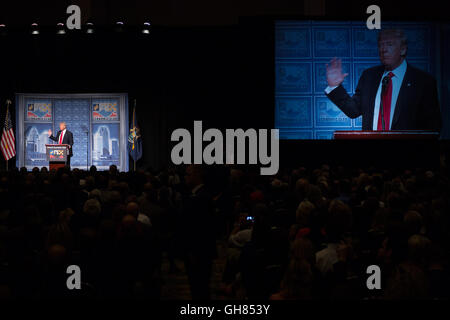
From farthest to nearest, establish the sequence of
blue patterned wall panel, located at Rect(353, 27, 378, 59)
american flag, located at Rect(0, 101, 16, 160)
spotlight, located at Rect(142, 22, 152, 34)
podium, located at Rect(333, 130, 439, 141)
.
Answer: spotlight, located at Rect(142, 22, 152, 34) < american flag, located at Rect(0, 101, 16, 160) < blue patterned wall panel, located at Rect(353, 27, 378, 59) < podium, located at Rect(333, 130, 439, 141)

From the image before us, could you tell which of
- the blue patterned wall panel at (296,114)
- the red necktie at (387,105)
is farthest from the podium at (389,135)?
the blue patterned wall panel at (296,114)

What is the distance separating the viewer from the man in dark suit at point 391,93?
13.4m

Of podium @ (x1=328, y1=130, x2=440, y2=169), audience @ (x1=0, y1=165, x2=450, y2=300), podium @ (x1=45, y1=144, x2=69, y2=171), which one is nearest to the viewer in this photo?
audience @ (x1=0, y1=165, x2=450, y2=300)

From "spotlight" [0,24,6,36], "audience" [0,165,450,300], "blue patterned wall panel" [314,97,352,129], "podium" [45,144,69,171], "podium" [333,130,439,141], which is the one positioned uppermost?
"spotlight" [0,24,6,36]

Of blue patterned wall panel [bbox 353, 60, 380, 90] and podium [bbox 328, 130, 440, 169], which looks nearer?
podium [bbox 328, 130, 440, 169]

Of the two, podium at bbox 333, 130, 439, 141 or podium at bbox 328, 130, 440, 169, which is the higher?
podium at bbox 333, 130, 439, 141

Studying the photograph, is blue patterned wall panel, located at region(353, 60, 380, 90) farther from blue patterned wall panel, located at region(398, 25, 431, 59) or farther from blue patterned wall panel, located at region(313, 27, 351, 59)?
blue patterned wall panel, located at region(398, 25, 431, 59)

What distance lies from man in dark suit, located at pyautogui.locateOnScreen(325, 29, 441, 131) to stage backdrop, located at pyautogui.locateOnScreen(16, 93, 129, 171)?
6.73 m

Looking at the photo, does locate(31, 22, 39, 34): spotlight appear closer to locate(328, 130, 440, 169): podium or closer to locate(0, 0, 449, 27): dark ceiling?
locate(0, 0, 449, 27): dark ceiling

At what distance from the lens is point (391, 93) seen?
532 inches

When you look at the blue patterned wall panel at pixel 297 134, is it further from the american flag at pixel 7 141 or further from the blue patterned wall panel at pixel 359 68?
the american flag at pixel 7 141

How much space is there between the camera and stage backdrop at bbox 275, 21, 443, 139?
1366 cm

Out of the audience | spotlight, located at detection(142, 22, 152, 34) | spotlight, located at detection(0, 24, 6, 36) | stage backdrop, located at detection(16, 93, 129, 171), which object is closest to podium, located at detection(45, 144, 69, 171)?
stage backdrop, located at detection(16, 93, 129, 171)

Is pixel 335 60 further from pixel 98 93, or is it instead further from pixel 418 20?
pixel 98 93
